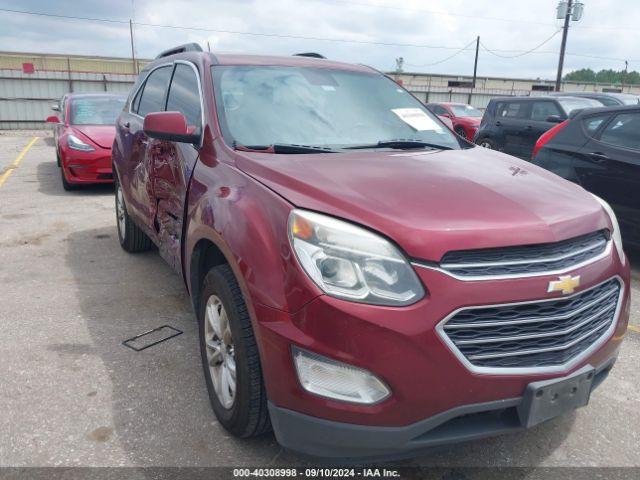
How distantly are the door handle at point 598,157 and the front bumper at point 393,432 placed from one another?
400 cm

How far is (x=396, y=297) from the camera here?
1795mm

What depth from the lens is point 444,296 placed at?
1769mm

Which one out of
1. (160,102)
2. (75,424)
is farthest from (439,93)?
(75,424)

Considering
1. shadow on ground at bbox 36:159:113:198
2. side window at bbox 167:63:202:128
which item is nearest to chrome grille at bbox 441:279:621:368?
side window at bbox 167:63:202:128

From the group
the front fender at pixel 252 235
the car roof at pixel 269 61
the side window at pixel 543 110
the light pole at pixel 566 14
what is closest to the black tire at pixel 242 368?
the front fender at pixel 252 235

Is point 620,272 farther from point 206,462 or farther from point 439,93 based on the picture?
point 439,93

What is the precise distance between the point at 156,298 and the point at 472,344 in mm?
2913

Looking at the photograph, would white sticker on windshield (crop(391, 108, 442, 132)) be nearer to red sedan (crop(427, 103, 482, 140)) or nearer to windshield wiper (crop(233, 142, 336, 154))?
windshield wiper (crop(233, 142, 336, 154))

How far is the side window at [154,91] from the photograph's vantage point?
156 inches

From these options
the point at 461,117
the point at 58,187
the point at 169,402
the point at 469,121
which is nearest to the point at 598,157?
the point at 169,402

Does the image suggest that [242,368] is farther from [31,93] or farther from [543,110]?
[31,93]

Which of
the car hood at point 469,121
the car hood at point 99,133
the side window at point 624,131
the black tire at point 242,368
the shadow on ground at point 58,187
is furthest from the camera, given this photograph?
the car hood at point 469,121

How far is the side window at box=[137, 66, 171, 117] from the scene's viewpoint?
3.96m

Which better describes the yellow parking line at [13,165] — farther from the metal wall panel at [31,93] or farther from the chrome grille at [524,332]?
the chrome grille at [524,332]
